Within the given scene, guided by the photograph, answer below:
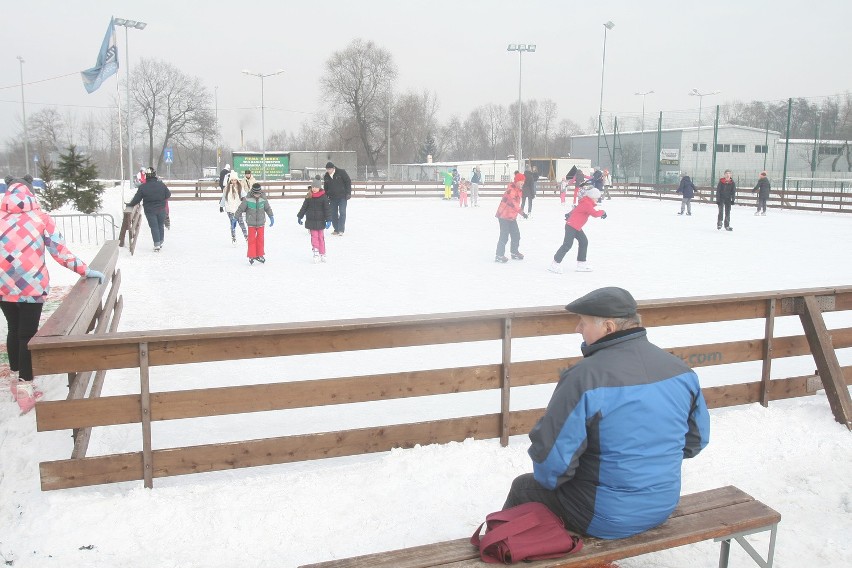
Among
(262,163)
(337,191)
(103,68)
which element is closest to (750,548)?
(337,191)

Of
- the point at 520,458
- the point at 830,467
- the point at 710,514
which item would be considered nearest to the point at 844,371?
the point at 830,467

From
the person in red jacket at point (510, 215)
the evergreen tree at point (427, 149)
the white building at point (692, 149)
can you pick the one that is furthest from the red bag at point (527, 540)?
the evergreen tree at point (427, 149)

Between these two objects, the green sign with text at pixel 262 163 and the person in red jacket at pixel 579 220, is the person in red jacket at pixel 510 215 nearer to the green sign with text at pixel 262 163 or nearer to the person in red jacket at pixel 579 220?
the person in red jacket at pixel 579 220

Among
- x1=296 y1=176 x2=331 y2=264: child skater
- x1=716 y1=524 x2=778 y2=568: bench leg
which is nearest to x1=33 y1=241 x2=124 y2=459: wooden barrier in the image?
x1=716 y1=524 x2=778 y2=568: bench leg

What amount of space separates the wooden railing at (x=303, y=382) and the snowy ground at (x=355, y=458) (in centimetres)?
12

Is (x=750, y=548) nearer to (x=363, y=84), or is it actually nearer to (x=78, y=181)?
(x=78, y=181)

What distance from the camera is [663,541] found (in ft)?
9.32

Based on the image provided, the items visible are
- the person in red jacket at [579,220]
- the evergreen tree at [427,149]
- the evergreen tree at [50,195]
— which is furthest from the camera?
the evergreen tree at [427,149]

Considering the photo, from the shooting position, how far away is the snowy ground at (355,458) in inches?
143

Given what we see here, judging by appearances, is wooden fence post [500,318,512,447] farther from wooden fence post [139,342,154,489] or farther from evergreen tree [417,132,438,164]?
evergreen tree [417,132,438,164]

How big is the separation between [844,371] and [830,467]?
1.50 metres

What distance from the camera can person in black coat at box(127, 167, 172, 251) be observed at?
15.2 m

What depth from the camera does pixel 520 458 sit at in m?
4.65

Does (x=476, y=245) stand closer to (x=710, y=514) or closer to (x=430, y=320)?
(x=430, y=320)
